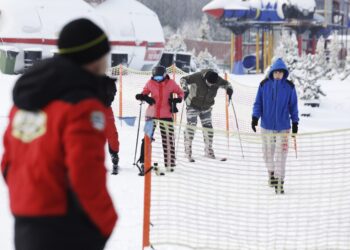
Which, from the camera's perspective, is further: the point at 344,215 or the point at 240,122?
the point at 240,122

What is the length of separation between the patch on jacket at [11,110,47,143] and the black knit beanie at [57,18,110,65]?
0.31 meters

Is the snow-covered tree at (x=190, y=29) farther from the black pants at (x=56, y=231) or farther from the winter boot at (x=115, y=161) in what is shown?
the black pants at (x=56, y=231)

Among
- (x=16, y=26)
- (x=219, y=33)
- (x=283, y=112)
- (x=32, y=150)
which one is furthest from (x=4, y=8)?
(x=219, y=33)

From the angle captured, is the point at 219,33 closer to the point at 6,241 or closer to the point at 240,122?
the point at 240,122

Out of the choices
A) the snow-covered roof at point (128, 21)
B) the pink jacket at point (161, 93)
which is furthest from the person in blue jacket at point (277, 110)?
the snow-covered roof at point (128, 21)

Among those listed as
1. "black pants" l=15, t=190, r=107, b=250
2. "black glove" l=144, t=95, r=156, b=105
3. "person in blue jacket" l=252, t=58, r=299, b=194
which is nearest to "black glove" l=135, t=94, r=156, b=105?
"black glove" l=144, t=95, r=156, b=105

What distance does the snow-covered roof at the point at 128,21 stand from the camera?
32672 millimetres

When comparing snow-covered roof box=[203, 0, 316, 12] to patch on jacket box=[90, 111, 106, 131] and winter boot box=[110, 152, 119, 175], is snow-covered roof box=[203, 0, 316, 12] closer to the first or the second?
winter boot box=[110, 152, 119, 175]

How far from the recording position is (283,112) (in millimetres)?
8047

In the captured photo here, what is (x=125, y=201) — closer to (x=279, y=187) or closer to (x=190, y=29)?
(x=279, y=187)

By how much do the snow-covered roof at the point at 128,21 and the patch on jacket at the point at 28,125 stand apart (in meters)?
29.1

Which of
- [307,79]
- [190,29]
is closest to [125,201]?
[307,79]

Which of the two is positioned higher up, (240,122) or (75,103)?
(75,103)

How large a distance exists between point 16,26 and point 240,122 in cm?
1473
